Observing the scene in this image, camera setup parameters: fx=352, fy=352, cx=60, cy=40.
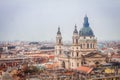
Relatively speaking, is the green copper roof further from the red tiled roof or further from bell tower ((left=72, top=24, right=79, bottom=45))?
the red tiled roof

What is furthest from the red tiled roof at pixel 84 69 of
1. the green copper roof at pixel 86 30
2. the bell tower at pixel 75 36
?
the green copper roof at pixel 86 30

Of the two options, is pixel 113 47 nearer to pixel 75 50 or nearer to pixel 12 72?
pixel 75 50

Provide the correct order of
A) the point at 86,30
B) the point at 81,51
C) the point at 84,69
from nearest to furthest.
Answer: the point at 84,69 < the point at 81,51 < the point at 86,30

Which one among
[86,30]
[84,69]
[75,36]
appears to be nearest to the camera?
[84,69]

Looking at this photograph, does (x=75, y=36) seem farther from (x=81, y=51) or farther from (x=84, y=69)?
(x=84, y=69)

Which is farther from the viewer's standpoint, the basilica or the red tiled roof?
the basilica

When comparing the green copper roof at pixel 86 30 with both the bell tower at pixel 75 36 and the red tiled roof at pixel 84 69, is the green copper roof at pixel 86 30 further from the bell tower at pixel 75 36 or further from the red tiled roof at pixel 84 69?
the red tiled roof at pixel 84 69

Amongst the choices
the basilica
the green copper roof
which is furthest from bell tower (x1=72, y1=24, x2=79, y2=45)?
the green copper roof

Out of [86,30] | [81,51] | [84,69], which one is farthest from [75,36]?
[84,69]

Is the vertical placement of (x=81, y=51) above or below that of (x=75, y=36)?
below

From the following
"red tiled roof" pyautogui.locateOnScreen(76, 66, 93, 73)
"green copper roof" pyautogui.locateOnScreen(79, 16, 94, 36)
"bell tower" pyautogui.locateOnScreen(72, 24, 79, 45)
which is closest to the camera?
"red tiled roof" pyautogui.locateOnScreen(76, 66, 93, 73)
